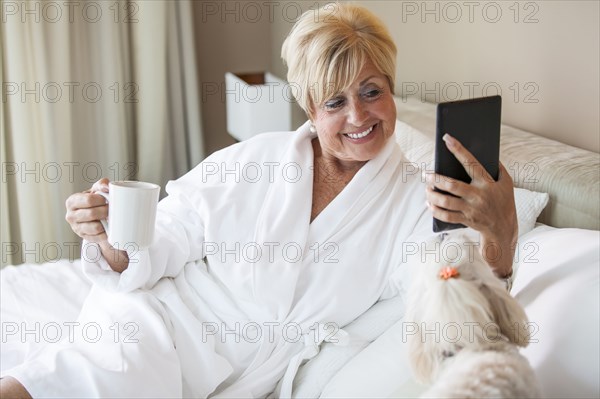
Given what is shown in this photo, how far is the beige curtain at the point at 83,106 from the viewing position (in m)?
2.78

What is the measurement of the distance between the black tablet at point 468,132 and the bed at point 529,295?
0.23 metres

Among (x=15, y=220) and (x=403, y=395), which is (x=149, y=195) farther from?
(x=15, y=220)

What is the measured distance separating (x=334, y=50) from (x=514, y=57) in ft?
2.26

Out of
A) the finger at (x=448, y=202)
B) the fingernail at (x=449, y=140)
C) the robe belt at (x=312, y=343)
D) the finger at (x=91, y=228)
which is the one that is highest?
the fingernail at (x=449, y=140)

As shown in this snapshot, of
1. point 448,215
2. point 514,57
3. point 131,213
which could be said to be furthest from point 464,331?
point 514,57

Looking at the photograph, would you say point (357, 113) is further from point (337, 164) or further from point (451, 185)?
point (451, 185)

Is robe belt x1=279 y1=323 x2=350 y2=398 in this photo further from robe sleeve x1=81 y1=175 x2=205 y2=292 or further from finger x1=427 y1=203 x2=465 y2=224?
finger x1=427 y1=203 x2=465 y2=224


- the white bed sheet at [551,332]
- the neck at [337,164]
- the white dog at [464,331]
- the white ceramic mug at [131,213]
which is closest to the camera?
the white dog at [464,331]

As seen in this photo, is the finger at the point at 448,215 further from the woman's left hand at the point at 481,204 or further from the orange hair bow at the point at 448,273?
the orange hair bow at the point at 448,273

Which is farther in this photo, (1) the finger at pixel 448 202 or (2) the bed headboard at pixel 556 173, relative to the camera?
(2) the bed headboard at pixel 556 173

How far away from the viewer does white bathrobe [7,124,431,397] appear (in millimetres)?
1658

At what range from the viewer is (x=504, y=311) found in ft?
3.46

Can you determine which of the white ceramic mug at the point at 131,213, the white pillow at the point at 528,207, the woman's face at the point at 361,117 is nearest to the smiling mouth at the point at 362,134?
Result: the woman's face at the point at 361,117

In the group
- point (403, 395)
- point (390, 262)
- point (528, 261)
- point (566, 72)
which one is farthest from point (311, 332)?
point (566, 72)
